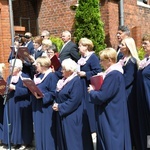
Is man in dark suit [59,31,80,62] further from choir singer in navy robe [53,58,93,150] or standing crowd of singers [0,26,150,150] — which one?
choir singer in navy robe [53,58,93,150]

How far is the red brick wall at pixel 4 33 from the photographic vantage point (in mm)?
8727

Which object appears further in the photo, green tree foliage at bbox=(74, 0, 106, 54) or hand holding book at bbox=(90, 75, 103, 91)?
green tree foliage at bbox=(74, 0, 106, 54)

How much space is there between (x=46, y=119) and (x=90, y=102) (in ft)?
3.43

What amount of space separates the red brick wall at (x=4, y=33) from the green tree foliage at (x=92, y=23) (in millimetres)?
2078

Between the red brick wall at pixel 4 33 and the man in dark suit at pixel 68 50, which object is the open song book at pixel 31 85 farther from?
the red brick wall at pixel 4 33

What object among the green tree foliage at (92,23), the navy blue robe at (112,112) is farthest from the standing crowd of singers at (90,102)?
→ the green tree foliage at (92,23)

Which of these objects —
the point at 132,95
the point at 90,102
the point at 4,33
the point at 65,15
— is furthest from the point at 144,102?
the point at 65,15

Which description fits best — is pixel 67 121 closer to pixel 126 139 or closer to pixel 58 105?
pixel 58 105

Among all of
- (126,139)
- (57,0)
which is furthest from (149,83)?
(57,0)

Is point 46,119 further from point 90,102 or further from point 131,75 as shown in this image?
point 131,75

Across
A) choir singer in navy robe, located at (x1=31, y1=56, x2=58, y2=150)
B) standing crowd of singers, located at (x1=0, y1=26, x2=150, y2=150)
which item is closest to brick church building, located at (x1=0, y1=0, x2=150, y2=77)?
standing crowd of singers, located at (x1=0, y1=26, x2=150, y2=150)

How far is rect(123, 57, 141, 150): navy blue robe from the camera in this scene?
436 centimetres

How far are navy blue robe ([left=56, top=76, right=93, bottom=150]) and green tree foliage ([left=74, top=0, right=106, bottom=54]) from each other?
471 centimetres

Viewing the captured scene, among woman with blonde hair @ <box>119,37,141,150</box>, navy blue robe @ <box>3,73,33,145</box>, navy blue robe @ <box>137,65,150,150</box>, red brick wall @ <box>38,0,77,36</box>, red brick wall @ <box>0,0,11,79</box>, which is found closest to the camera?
navy blue robe @ <box>137,65,150,150</box>
